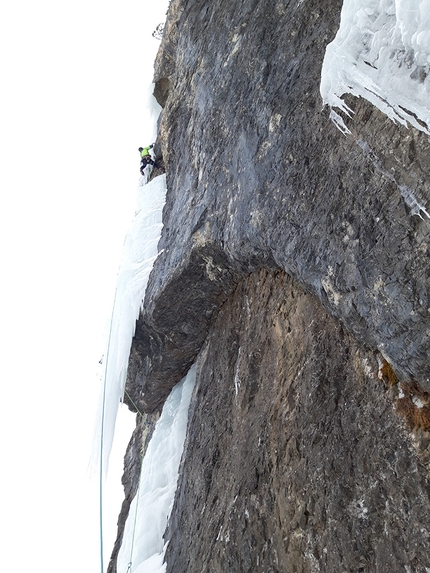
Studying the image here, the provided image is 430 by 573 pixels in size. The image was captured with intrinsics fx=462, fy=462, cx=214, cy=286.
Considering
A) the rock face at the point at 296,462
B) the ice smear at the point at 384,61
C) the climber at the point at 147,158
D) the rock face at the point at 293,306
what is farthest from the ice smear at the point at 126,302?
the ice smear at the point at 384,61

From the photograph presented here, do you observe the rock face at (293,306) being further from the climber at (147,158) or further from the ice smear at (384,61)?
the climber at (147,158)

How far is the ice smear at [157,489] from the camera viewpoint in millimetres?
4781

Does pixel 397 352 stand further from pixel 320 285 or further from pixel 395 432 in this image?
pixel 320 285

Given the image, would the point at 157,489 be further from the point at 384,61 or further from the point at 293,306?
the point at 384,61

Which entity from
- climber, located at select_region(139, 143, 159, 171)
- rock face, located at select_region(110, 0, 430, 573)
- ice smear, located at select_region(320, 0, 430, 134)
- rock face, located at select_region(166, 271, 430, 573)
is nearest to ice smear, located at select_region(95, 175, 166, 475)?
rock face, located at select_region(110, 0, 430, 573)

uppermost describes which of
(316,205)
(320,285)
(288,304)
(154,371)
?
(316,205)

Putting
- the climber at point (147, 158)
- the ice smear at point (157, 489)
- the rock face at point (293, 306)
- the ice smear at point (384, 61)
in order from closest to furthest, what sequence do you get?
the ice smear at point (384, 61)
the rock face at point (293, 306)
the ice smear at point (157, 489)
the climber at point (147, 158)

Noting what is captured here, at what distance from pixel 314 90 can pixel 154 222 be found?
123 inches

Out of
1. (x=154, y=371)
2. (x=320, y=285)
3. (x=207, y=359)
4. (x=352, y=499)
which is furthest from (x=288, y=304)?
(x=154, y=371)

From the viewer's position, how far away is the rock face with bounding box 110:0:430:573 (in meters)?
2.19

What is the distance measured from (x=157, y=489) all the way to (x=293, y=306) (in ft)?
10.6

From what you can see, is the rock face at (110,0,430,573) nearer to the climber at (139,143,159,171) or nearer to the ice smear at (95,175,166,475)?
the ice smear at (95,175,166,475)

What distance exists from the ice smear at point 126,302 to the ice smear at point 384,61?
3227mm

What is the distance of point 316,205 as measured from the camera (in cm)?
276
